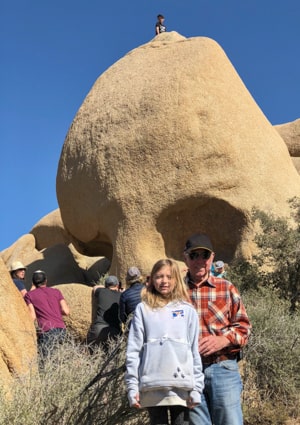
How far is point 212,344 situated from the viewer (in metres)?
2.91

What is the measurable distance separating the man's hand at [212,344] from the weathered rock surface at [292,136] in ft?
51.3

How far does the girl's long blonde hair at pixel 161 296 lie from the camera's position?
2887mm

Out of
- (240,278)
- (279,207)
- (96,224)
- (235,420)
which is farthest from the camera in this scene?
(96,224)

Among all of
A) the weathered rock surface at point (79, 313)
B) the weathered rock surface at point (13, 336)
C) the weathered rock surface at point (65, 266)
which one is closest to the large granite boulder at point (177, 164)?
the weathered rock surface at point (65, 266)

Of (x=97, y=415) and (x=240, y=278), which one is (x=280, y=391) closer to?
(x=97, y=415)

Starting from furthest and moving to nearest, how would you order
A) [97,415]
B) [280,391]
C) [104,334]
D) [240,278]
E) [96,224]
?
[96,224], [240,278], [104,334], [280,391], [97,415]

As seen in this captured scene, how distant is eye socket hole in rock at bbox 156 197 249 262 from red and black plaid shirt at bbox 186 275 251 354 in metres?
7.56

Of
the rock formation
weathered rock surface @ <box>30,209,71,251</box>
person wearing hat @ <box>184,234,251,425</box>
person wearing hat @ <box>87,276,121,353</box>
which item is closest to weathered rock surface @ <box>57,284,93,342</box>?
person wearing hat @ <box>87,276,121,353</box>

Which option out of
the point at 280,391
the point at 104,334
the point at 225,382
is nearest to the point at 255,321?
the point at 280,391

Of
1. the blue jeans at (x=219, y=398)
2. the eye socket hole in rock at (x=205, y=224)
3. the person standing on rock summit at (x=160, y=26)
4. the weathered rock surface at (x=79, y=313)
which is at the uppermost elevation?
the person standing on rock summit at (x=160, y=26)

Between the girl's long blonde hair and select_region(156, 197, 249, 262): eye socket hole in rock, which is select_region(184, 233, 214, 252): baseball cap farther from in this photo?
select_region(156, 197, 249, 262): eye socket hole in rock

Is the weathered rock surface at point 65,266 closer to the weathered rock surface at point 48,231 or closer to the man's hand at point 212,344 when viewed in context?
the weathered rock surface at point 48,231

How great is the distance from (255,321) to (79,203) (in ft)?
21.7

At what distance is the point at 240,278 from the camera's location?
30.7ft
